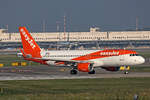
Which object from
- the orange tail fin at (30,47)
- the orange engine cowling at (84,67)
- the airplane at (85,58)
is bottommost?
the orange engine cowling at (84,67)

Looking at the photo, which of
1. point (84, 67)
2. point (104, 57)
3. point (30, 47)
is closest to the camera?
point (84, 67)

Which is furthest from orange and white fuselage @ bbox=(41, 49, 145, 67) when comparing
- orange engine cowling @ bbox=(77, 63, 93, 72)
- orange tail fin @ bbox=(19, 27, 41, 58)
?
orange tail fin @ bbox=(19, 27, 41, 58)

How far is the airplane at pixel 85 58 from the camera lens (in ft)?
251

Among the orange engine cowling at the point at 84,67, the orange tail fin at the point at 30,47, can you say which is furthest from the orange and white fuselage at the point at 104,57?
the orange tail fin at the point at 30,47

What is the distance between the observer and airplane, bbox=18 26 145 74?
7656 cm

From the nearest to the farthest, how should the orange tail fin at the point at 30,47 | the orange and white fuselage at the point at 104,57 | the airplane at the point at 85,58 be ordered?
the orange and white fuselage at the point at 104,57, the airplane at the point at 85,58, the orange tail fin at the point at 30,47

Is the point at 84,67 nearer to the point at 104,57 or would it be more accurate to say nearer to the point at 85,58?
the point at 85,58

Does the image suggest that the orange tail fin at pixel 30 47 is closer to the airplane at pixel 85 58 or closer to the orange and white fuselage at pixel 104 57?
the airplane at pixel 85 58

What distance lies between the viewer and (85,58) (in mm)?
79750

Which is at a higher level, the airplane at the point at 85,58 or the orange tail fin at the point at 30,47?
the orange tail fin at the point at 30,47

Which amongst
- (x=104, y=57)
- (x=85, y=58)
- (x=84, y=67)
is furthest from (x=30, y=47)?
(x=104, y=57)

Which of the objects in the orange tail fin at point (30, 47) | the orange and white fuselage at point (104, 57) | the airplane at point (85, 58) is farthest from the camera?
the orange tail fin at point (30, 47)

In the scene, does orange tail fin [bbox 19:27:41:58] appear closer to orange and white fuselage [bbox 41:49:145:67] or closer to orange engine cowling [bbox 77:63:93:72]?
orange and white fuselage [bbox 41:49:145:67]

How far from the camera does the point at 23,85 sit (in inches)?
2297
